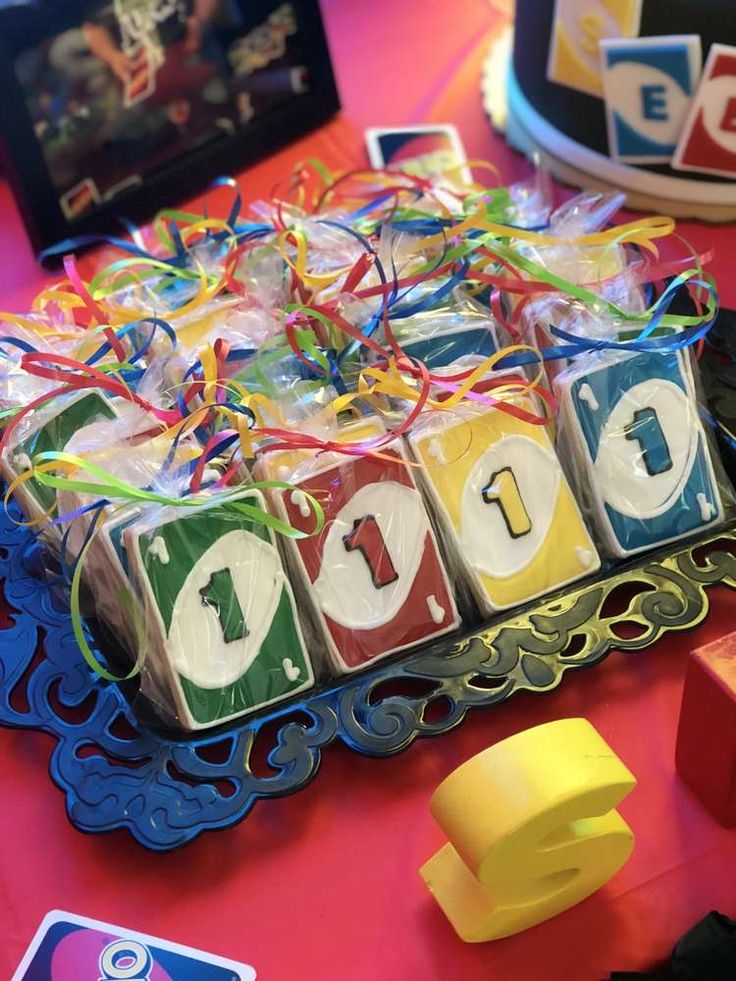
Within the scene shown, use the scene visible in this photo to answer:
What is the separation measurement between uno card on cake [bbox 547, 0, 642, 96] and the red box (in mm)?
753

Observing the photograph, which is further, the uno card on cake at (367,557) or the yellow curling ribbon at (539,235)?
the yellow curling ribbon at (539,235)

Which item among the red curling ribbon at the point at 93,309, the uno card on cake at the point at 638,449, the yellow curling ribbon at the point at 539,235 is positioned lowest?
the uno card on cake at the point at 638,449

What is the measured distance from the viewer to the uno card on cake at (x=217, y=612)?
0.83 meters

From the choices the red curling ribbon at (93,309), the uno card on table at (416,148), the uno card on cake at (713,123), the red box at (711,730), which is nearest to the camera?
the red box at (711,730)

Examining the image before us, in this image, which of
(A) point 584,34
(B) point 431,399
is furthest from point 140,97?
(B) point 431,399

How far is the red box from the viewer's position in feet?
2.39

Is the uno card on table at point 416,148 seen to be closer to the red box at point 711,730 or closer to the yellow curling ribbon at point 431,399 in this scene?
the yellow curling ribbon at point 431,399

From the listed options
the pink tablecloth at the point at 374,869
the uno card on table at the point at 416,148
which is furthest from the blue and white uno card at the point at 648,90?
the pink tablecloth at the point at 374,869

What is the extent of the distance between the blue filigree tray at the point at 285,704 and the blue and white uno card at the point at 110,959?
2.7 inches

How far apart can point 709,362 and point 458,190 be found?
0.42 m

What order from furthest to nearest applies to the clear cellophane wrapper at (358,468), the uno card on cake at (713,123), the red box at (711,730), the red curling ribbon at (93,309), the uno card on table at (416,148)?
the uno card on table at (416,148) < the uno card on cake at (713,123) < the red curling ribbon at (93,309) < the clear cellophane wrapper at (358,468) < the red box at (711,730)

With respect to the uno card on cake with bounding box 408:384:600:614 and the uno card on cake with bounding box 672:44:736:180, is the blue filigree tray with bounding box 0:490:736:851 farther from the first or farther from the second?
the uno card on cake with bounding box 672:44:736:180

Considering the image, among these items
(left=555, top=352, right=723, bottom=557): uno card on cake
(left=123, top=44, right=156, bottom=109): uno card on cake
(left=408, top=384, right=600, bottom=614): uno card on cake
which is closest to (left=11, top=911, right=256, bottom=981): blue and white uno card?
(left=408, top=384, right=600, bottom=614): uno card on cake

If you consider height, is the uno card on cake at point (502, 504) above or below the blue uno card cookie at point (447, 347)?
below
